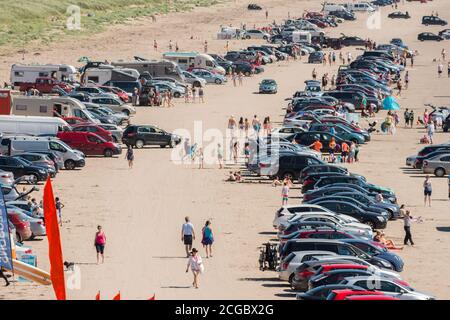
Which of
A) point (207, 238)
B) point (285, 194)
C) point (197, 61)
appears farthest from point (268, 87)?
point (207, 238)

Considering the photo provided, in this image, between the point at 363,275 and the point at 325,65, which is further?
the point at 325,65

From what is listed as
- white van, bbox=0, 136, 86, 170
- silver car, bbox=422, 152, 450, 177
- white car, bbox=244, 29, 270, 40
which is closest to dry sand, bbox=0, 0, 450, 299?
white van, bbox=0, 136, 86, 170

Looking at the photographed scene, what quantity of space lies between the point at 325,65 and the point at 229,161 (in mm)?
42457

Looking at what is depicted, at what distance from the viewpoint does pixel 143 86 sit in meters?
72.1

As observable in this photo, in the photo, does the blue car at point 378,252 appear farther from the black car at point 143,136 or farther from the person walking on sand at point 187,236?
the black car at point 143,136

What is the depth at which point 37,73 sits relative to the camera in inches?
2923

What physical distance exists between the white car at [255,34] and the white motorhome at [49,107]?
50022mm

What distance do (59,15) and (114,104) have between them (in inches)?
2096

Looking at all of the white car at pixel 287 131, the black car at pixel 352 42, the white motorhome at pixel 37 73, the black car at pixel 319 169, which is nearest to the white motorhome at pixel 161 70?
the white motorhome at pixel 37 73

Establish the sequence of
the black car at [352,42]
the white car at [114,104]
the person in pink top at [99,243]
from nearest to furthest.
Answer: the person in pink top at [99,243]
the white car at [114,104]
the black car at [352,42]

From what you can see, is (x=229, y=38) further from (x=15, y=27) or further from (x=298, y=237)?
(x=298, y=237)

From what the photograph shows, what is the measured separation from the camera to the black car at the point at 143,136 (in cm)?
5647
